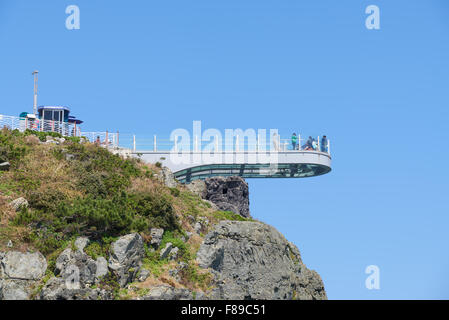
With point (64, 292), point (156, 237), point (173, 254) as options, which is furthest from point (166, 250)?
point (64, 292)

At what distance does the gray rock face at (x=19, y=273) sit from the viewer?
36438mm

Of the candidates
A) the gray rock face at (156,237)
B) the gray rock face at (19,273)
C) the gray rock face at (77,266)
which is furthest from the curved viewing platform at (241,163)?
the gray rock face at (19,273)

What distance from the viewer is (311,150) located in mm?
59500

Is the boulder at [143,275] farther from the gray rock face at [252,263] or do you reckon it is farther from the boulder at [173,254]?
the gray rock face at [252,263]

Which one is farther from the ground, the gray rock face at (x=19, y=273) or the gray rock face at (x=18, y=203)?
the gray rock face at (x=18, y=203)

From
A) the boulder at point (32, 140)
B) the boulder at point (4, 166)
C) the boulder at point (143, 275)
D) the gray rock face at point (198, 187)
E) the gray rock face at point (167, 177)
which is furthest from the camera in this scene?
the gray rock face at point (198, 187)

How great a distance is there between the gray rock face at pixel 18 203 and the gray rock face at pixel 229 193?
54.9 feet

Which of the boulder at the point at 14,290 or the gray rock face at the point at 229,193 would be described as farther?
the gray rock face at the point at 229,193

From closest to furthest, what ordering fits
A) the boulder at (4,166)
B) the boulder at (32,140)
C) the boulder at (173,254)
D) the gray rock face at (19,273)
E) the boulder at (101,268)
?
1. the gray rock face at (19,273)
2. the boulder at (101,268)
3. the boulder at (173,254)
4. the boulder at (4,166)
5. the boulder at (32,140)

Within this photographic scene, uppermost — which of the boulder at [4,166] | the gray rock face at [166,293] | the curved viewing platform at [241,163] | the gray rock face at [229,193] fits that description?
the curved viewing platform at [241,163]

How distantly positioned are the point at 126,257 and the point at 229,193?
1724cm

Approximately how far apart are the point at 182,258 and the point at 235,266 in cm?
376

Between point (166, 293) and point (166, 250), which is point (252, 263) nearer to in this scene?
point (166, 250)

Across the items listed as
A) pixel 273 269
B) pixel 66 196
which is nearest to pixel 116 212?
pixel 66 196
